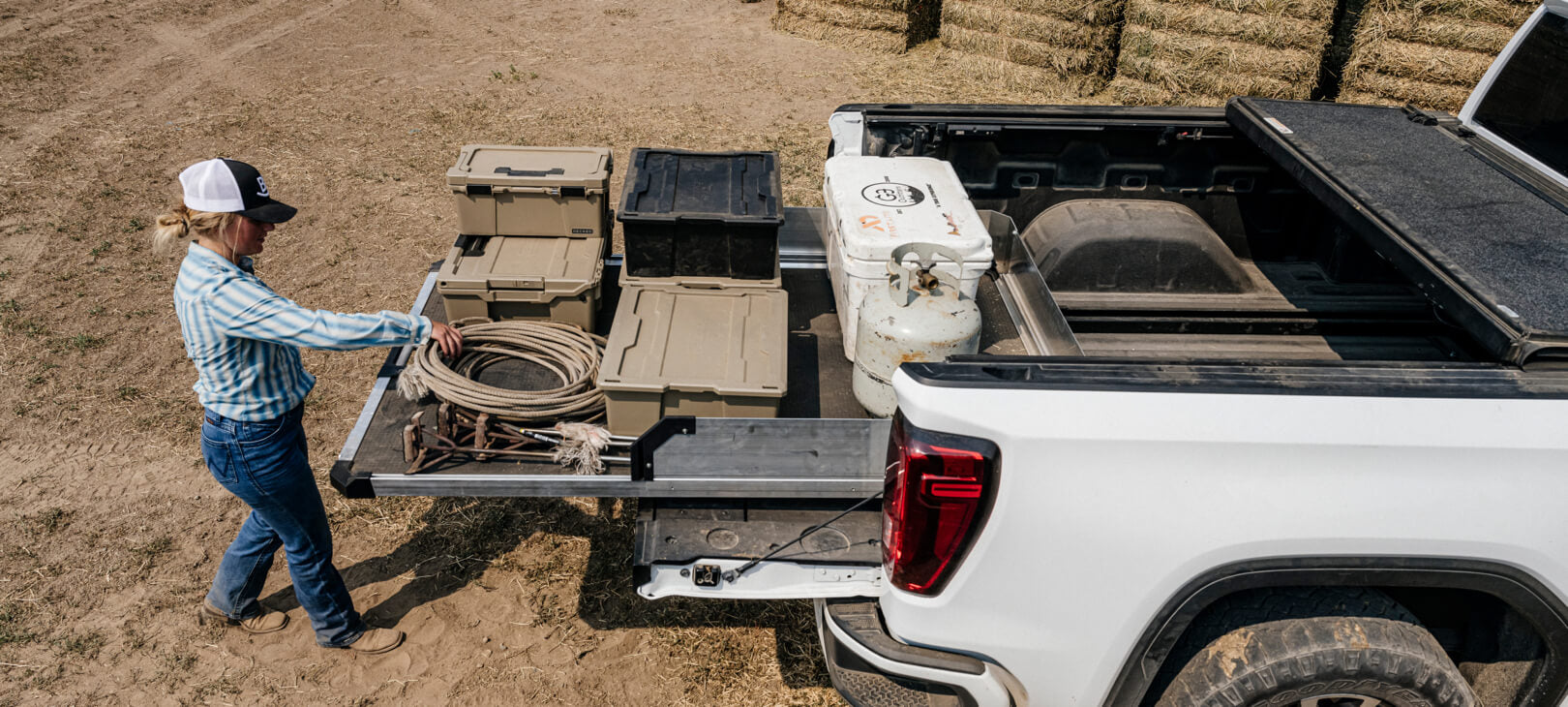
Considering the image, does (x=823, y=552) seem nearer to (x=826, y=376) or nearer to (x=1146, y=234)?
(x=826, y=376)

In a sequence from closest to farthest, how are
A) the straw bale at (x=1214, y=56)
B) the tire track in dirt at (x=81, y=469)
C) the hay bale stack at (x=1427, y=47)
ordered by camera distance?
the tire track in dirt at (x=81, y=469) < the hay bale stack at (x=1427, y=47) < the straw bale at (x=1214, y=56)

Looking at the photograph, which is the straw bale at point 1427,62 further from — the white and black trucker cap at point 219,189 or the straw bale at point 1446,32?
the white and black trucker cap at point 219,189

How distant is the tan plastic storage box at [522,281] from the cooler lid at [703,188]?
366 mm

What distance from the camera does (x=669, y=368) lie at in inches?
132

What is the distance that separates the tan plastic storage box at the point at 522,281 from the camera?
13.1 ft

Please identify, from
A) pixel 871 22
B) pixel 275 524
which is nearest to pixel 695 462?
pixel 275 524

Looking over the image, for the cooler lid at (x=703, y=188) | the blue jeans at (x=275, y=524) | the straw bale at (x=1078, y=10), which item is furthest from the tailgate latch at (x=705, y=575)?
the straw bale at (x=1078, y=10)

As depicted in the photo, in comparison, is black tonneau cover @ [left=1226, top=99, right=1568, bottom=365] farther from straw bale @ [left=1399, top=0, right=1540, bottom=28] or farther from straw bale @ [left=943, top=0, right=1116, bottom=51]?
straw bale @ [left=943, top=0, right=1116, bottom=51]

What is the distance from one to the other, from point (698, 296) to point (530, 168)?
112 cm

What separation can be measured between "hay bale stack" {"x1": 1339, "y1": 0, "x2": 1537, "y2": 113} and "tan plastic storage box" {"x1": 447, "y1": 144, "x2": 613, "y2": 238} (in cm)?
812

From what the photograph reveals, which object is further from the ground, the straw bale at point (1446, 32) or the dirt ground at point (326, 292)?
the straw bale at point (1446, 32)

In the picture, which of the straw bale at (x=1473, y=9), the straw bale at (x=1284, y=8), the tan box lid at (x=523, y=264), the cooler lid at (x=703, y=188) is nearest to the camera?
the cooler lid at (x=703, y=188)

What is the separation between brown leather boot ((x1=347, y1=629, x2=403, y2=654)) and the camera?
12.9 feet

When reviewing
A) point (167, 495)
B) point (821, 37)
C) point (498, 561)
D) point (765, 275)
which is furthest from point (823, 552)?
point (821, 37)
